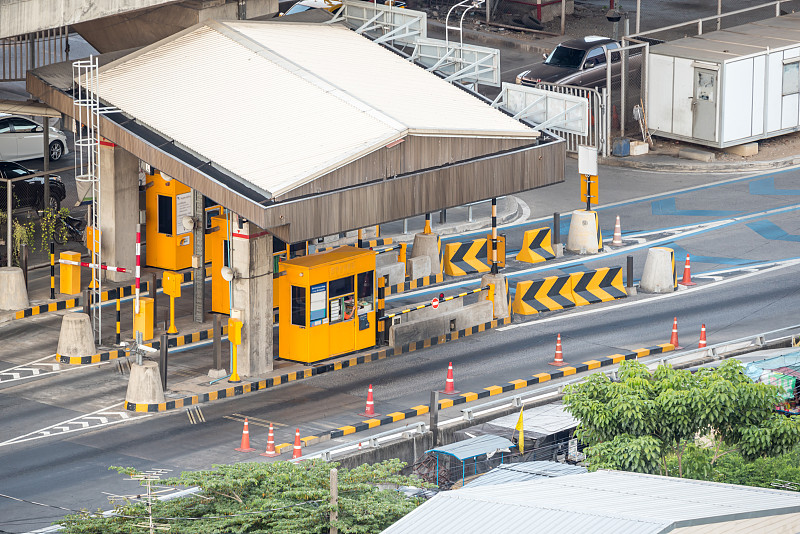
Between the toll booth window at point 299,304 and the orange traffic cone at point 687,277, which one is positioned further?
the orange traffic cone at point 687,277

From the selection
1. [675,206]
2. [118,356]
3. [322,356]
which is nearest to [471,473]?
[322,356]

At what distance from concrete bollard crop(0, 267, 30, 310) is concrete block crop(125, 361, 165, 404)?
596cm

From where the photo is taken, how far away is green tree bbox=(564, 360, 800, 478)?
25.3m

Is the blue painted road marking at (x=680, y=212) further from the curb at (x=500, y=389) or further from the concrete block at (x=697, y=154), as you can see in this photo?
the curb at (x=500, y=389)

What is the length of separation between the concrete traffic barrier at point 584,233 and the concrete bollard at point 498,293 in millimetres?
5033

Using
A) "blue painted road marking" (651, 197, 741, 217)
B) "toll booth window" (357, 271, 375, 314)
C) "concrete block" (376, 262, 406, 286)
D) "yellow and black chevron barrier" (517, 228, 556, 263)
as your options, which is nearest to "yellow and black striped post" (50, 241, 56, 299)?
"toll booth window" (357, 271, 375, 314)

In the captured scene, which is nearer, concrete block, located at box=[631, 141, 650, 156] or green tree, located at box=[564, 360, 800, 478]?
green tree, located at box=[564, 360, 800, 478]

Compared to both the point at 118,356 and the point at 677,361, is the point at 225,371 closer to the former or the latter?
the point at 118,356

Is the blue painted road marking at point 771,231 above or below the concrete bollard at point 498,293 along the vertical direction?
below

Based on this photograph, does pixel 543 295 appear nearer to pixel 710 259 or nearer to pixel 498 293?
pixel 498 293

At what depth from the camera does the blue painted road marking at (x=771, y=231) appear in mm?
43000

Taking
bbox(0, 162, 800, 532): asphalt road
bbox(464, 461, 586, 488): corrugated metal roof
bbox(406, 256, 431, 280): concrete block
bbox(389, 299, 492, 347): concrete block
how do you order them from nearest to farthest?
1. bbox(464, 461, 586, 488): corrugated metal roof
2. bbox(0, 162, 800, 532): asphalt road
3. bbox(389, 299, 492, 347): concrete block
4. bbox(406, 256, 431, 280): concrete block

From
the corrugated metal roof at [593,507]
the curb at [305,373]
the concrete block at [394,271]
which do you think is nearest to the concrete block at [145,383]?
the curb at [305,373]

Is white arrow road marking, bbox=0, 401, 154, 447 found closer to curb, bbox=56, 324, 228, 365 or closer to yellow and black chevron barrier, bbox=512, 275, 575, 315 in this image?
curb, bbox=56, 324, 228, 365
